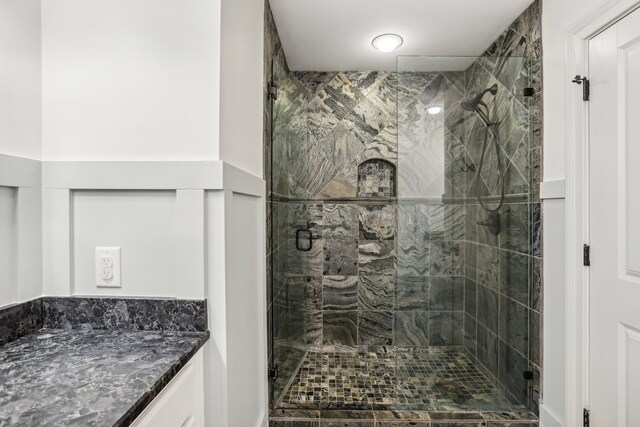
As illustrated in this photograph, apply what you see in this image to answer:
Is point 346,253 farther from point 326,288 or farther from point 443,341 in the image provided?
point 443,341

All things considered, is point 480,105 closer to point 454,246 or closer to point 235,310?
point 454,246

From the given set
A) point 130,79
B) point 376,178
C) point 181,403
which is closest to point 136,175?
point 130,79

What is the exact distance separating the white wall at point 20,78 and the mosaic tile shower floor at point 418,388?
5.71 feet

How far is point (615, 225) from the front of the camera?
1.41 meters

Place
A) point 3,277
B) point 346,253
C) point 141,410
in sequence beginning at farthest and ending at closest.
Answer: point 346,253, point 3,277, point 141,410

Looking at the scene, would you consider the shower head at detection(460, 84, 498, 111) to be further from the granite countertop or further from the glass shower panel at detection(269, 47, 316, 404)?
the granite countertop

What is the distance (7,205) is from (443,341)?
6.94ft

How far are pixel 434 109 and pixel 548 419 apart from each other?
5.77ft

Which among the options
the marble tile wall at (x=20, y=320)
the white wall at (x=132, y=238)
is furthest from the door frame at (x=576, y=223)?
the marble tile wall at (x=20, y=320)

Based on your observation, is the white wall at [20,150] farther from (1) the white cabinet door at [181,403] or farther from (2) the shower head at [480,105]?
(2) the shower head at [480,105]

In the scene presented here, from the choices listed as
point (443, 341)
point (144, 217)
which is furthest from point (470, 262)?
point (144, 217)

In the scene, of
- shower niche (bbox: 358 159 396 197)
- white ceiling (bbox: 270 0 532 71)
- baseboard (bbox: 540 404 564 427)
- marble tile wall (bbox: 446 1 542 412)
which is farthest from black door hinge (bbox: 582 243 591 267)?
shower niche (bbox: 358 159 396 197)

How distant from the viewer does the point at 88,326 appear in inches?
43.7

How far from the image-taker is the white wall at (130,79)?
3.63 feet
